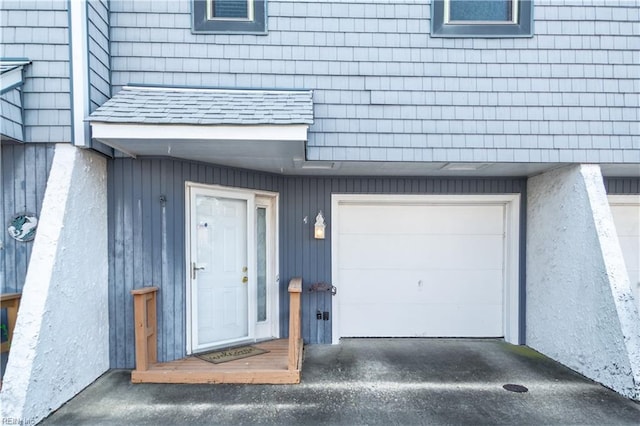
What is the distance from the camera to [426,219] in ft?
17.0

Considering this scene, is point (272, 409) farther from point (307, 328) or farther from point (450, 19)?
point (450, 19)

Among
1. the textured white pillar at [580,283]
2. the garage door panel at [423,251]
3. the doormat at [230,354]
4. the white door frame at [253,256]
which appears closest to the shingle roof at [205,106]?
the white door frame at [253,256]

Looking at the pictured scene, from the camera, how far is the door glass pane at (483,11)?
4.09 meters

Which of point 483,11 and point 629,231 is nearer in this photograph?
point 483,11

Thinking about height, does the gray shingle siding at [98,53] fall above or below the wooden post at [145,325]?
above

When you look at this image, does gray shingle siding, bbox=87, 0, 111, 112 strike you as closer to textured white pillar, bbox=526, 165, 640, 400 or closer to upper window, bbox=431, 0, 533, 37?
upper window, bbox=431, 0, 533, 37

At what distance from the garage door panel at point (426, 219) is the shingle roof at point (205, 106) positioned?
1898mm

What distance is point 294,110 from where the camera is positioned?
11.8 ft

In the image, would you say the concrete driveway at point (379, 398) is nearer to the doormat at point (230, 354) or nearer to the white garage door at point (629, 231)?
the doormat at point (230, 354)

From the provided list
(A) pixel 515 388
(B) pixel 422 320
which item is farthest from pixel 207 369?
(A) pixel 515 388

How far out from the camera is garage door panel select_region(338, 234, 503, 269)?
17.0 feet

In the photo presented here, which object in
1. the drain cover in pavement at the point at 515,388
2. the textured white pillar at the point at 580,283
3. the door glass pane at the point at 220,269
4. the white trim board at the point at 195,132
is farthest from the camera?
the door glass pane at the point at 220,269

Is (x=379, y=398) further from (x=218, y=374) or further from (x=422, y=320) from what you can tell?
(x=422, y=320)

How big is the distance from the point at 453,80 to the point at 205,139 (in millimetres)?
2675
